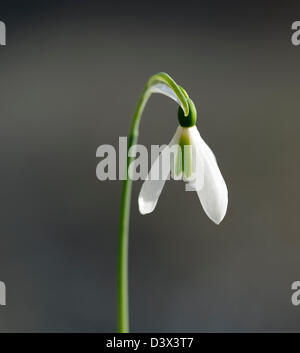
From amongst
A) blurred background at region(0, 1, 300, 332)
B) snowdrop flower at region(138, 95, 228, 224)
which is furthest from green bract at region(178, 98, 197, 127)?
blurred background at region(0, 1, 300, 332)

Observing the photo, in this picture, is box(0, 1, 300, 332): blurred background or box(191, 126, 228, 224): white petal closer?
box(191, 126, 228, 224): white petal

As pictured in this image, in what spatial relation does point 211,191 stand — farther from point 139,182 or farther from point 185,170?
point 139,182

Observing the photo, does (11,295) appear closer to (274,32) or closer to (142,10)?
(142,10)

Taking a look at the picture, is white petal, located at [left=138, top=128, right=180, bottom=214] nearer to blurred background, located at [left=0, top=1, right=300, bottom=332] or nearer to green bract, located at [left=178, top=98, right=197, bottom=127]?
green bract, located at [left=178, top=98, right=197, bottom=127]

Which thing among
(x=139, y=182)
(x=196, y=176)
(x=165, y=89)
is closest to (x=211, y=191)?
(x=196, y=176)

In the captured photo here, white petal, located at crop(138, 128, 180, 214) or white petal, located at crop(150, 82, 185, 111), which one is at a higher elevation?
white petal, located at crop(150, 82, 185, 111)
